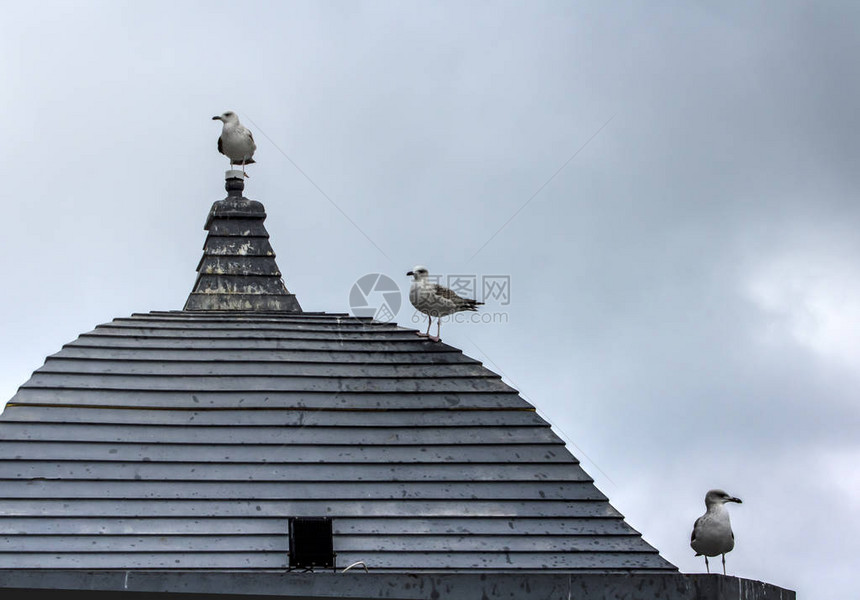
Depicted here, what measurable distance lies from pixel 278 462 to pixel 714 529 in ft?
16.7

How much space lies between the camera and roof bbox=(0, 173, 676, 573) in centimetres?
1767

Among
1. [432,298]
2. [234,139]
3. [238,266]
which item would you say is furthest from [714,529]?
[234,139]

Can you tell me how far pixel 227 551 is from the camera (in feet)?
57.3

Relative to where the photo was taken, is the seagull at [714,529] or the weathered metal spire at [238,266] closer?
the seagull at [714,529]

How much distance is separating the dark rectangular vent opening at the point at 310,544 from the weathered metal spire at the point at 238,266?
8.11 meters

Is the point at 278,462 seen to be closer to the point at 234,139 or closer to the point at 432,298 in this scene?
the point at 432,298

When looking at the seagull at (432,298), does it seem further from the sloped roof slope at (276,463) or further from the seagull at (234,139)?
the seagull at (234,139)

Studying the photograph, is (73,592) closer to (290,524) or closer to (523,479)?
(290,524)

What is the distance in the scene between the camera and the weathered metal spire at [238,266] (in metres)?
Answer: 23.4

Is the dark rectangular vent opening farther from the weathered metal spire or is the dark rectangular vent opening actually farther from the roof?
the weathered metal spire

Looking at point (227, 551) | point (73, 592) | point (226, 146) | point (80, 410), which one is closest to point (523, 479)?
point (227, 551)

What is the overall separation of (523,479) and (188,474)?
393 centimetres

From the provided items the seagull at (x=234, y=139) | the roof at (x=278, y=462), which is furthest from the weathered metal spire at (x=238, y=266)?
the roof at (x=278, y=462)

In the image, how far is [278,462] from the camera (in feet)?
61.2
